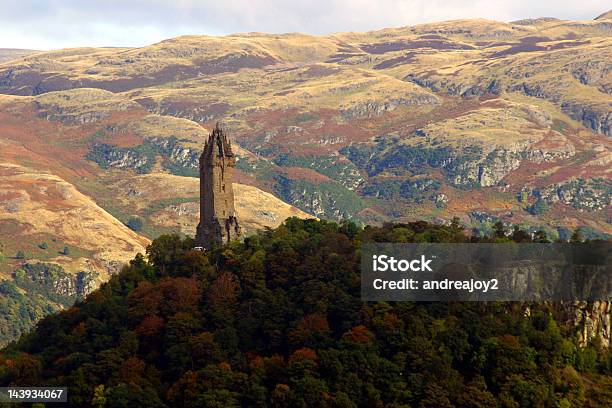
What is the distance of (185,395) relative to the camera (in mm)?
133250

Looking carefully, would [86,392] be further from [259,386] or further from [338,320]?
[338,320]

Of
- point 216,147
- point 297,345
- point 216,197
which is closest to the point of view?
point 297,345

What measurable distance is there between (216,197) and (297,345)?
51.1 m

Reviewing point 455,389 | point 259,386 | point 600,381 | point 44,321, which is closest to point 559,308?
point 600,381

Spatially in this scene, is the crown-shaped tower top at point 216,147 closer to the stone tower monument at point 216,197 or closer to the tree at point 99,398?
the stone tower monument at point 216,197

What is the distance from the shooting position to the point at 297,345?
144125 millimetres

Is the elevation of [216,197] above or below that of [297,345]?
above

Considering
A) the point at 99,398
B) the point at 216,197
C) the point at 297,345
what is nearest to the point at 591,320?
the point at 297,345

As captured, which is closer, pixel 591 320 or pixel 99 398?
pixel 99 398

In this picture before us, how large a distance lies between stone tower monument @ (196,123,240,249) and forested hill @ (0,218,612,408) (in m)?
11.4

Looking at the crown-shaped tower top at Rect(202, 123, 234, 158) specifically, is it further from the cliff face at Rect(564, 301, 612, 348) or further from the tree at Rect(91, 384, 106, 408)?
the cliff face at Rect(564, 301, 612, 348)

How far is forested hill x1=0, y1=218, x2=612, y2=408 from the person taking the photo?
13225 cm

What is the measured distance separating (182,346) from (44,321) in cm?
4030

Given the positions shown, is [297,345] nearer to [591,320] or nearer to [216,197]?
[591,320]
